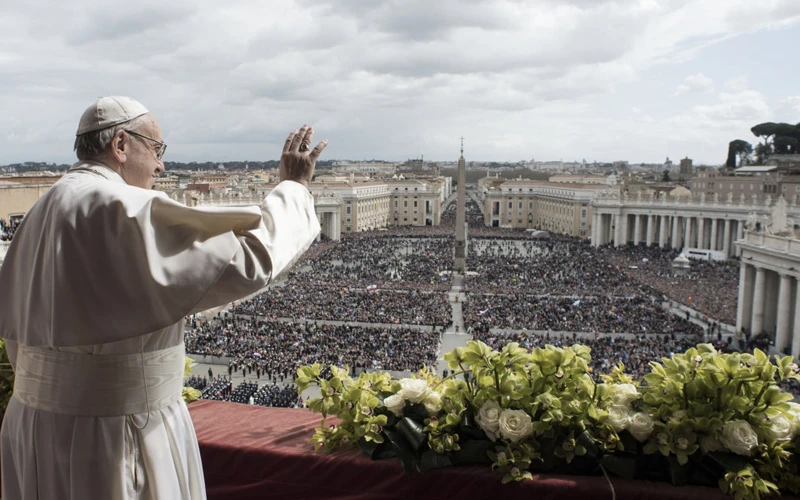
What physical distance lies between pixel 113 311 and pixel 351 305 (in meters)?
27.2

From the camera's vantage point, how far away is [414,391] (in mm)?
2668

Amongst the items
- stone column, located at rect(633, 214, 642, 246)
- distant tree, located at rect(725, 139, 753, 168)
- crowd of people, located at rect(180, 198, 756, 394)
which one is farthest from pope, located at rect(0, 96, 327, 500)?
distant tree, located at rect(725, 139, 753, 168)

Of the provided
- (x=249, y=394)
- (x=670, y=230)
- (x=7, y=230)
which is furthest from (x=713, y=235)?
(x=7, y=230)

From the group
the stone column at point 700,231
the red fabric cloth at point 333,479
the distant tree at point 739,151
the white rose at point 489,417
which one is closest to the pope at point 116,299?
the red fabric cloth at point 333,479

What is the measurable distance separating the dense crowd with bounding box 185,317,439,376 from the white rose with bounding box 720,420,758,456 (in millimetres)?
15681

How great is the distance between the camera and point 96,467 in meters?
1.90

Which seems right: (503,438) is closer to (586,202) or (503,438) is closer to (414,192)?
(586,202)

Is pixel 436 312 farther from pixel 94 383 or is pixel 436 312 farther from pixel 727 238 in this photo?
pixel 727 238

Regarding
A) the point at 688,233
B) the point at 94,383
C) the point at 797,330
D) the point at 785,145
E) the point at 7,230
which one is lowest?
the point at 797,330

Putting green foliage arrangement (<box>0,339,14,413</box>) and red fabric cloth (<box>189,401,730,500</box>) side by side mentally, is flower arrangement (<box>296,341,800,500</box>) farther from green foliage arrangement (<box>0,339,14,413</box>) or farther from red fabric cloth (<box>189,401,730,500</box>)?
green foliage arrangement (<box>0,339,14,413</box>)

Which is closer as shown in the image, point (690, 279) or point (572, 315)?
point (572, 315)

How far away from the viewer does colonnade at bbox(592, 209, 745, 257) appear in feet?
168

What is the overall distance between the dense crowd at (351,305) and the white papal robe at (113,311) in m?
23.4

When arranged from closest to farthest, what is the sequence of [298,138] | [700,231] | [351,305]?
[298,138]
[351,305]
[700,231]
